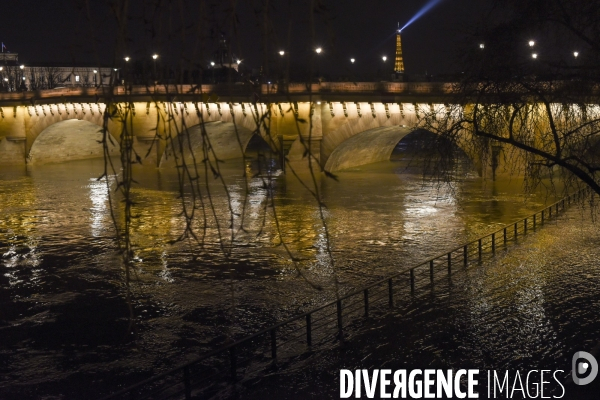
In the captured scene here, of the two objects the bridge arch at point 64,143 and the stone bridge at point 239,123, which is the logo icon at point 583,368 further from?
the bridge arch at point 64,143

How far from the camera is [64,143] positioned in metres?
46.0

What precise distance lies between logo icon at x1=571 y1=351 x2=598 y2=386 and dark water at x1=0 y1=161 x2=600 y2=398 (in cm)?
54

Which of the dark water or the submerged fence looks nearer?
the submerged fence

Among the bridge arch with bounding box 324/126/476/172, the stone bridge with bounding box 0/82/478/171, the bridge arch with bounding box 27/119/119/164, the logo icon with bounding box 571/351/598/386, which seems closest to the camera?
the logo icon with bounding box 571/351/598/386

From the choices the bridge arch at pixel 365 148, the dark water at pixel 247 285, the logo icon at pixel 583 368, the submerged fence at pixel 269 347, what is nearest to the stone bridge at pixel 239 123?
the bridge arch at pixel 365 148

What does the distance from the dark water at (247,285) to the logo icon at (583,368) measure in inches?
21.3

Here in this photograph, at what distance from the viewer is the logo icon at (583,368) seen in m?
7.94

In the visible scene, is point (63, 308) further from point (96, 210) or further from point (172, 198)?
point (172, 198)

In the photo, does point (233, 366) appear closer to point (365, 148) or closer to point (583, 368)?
point (583, 368)

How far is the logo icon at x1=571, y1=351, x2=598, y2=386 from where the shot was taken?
794 centimetres

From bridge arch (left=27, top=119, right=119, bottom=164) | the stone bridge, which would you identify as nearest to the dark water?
the stone bridge

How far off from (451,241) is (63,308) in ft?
30.4

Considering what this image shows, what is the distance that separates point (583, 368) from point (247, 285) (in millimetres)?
6753

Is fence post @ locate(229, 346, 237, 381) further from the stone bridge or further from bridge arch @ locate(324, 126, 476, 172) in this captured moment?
bridge arch @ locate(324, 126, 476, 172)
